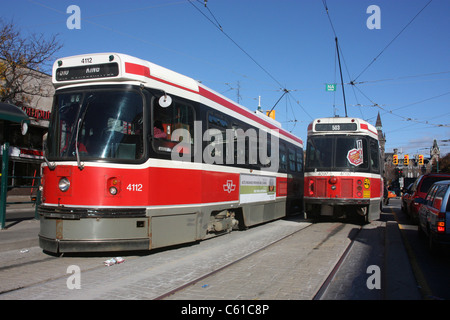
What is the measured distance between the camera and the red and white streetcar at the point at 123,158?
634cm

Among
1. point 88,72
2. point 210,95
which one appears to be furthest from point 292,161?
point 88,72

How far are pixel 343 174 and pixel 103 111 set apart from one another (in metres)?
8.44

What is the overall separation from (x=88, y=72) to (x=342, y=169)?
8.68 meters

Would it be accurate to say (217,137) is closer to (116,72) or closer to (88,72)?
(116,72)

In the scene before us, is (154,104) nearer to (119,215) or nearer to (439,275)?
(119,215)

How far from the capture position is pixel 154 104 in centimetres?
687

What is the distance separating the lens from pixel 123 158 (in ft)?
21.3

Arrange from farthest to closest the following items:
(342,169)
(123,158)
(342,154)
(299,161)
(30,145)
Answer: (30,145) < (299,161) < (342,154) < (342,169) < (123,158)

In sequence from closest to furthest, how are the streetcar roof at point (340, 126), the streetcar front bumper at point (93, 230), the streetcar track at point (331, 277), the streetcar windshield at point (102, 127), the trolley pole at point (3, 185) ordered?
the streetcar track at point (331, 277) → the streetcar front bumper at point (93, 230) → the streetcar windshield at point (102, 127) → the trolley pole at point (3, 185) → the streetcar roof at point (340, 126)

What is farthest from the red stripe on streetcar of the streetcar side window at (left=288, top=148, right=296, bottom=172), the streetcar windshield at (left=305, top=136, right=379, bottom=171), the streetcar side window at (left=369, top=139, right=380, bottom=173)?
the streetcar side window at (left=369, top=139, right=380, bottom=173)

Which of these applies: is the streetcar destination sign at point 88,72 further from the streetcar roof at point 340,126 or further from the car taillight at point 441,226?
the streetcar roof at point 340,126

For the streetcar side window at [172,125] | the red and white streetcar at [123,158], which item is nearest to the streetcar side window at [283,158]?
the red and white streetcar at [123,158]

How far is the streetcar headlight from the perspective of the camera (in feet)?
21.3

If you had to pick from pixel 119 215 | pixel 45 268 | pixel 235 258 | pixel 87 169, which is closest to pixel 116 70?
pixel 87 169
